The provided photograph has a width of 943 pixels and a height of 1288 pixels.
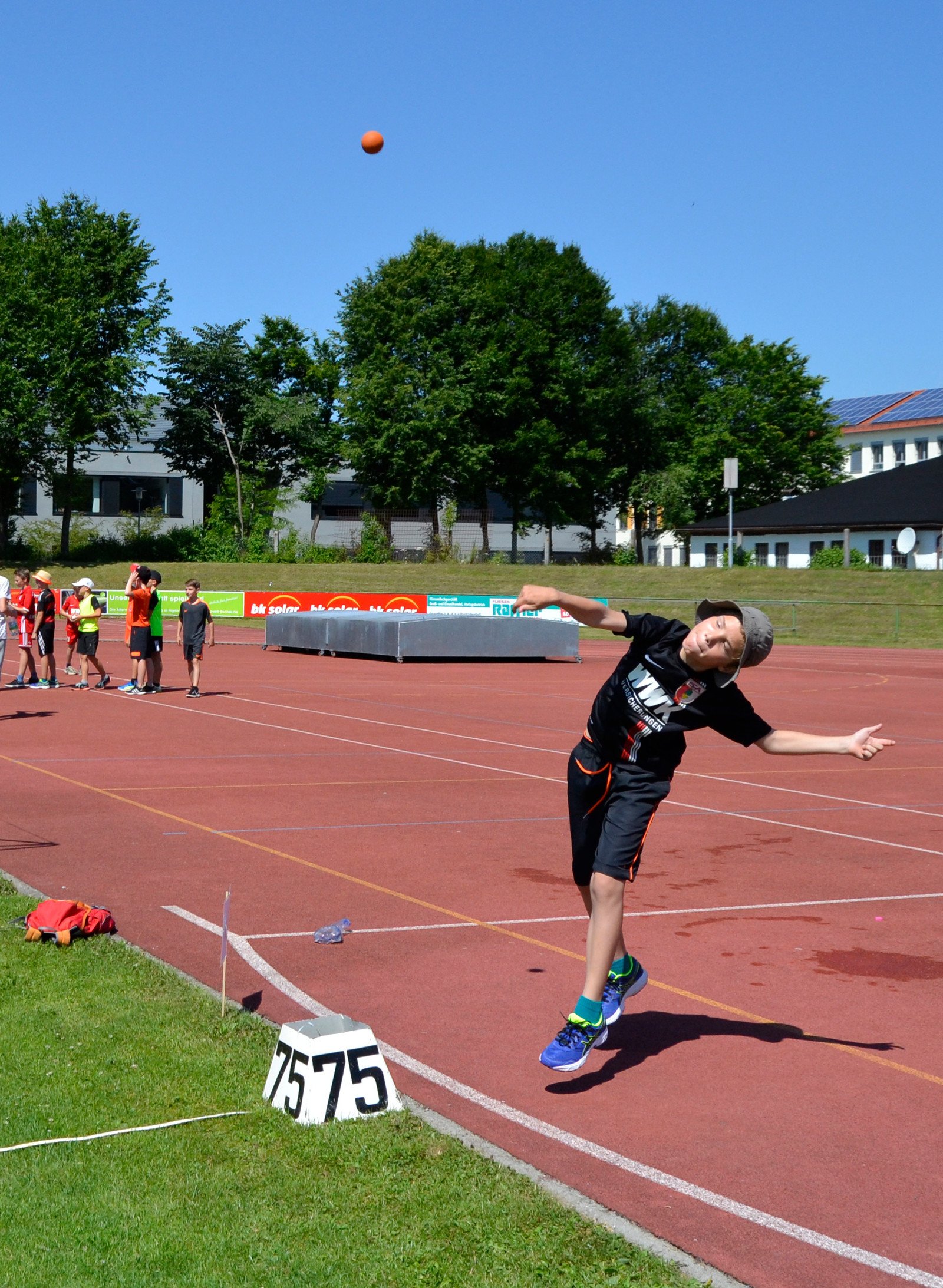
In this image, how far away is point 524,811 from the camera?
11906 millimetres

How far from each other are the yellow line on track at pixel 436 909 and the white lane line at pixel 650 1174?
1578 millimetres

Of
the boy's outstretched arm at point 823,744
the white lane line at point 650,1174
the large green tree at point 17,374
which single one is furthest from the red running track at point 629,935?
the large green tree at point 17,374

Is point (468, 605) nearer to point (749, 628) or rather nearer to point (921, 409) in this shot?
→ point (749, 628)

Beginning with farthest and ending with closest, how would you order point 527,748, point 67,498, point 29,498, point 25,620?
point 29,498 → point 67,498 → point 25,620 → point 527,748

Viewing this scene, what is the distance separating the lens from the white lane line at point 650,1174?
3.87 meters

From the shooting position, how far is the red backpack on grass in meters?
6.98

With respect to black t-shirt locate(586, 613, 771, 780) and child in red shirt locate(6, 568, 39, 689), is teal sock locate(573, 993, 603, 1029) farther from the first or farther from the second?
child in red shirt locate(6, 568, 39, 689)

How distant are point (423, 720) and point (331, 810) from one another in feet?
26.8

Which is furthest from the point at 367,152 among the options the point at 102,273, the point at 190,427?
the point at 190,427

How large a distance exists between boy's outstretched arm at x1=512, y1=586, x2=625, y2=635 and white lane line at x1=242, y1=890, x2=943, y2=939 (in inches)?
102

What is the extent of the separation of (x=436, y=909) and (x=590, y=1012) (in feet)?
9.81

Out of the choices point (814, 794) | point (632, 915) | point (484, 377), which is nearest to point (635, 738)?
point (632, 915)

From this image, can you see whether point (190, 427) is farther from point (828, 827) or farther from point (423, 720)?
point (828, 827)

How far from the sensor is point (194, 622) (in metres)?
22.3
